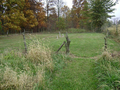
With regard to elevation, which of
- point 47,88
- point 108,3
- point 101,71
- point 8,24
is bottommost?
point 47,88

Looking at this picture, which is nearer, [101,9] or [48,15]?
[101,9]

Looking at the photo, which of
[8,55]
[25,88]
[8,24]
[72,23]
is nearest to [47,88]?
[25,88]

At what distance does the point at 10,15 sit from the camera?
17766 millimetres

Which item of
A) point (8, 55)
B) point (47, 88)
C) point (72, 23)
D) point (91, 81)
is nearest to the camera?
point (47, 88)

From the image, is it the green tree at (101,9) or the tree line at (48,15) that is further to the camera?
the green tree at (101,9)

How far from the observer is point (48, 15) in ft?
112

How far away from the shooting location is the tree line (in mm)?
18281

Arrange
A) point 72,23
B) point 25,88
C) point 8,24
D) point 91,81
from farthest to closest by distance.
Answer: point 72,23 < point 8,24 < point 91,81 < point 25,88

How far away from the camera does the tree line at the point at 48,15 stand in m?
18.3

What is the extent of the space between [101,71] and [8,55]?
4.85 metres

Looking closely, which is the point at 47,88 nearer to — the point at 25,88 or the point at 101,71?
the point at 25,88

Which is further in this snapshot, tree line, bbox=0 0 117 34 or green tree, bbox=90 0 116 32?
green tree, bbox=90 0 116 32

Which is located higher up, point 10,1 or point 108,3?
point 108,3

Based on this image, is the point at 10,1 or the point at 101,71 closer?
the point at 101,71
